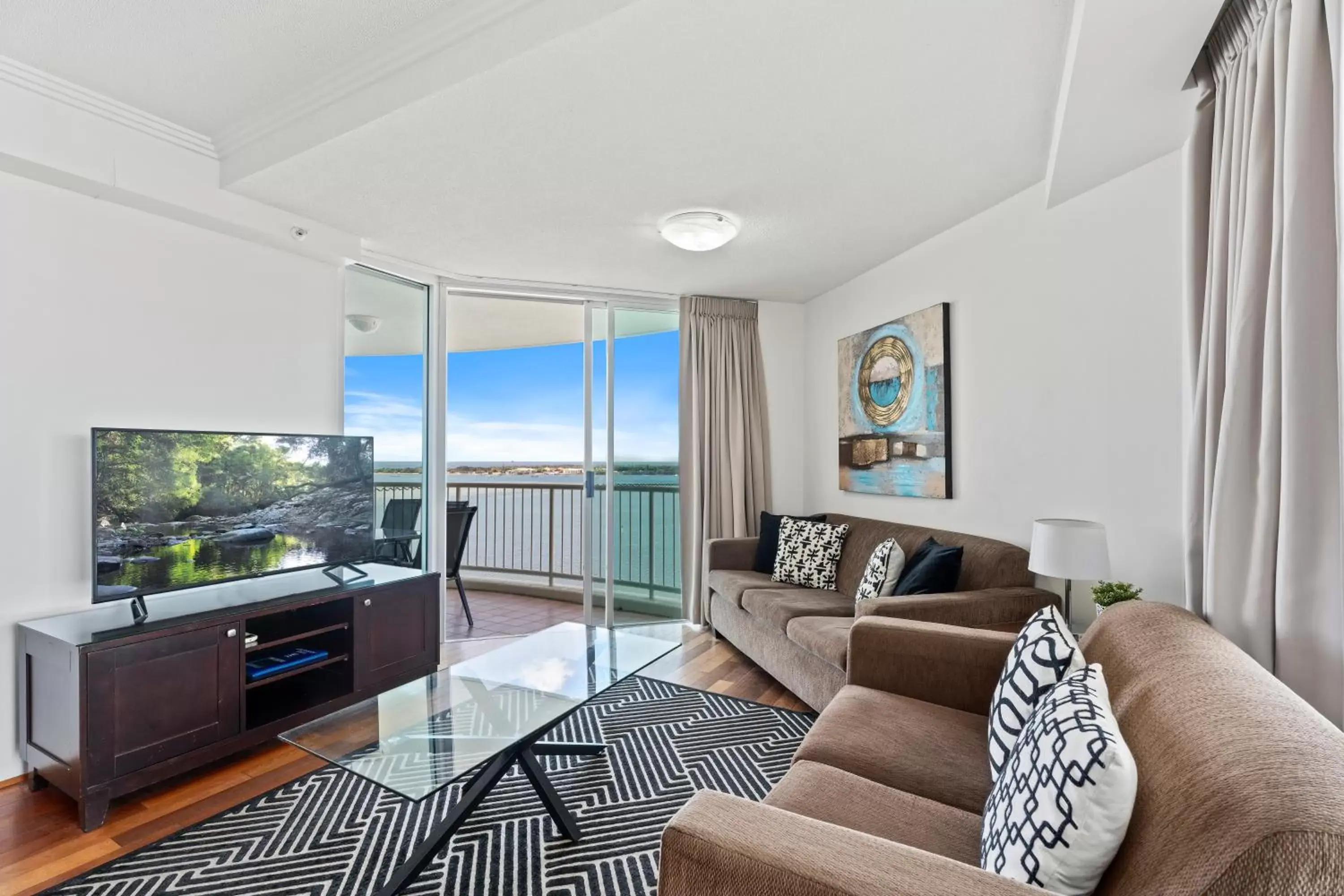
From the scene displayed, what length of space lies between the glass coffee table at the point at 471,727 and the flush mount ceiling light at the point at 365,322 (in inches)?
84.1

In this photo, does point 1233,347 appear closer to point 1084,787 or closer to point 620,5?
point 1084,787

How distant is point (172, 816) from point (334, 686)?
80 centimetres

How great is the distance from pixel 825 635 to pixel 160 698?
8.18 feet

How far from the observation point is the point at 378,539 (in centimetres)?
383

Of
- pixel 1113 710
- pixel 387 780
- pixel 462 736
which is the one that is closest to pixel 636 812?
pixel 462 736

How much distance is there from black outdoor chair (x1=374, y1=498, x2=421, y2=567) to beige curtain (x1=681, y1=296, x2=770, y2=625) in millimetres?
1760

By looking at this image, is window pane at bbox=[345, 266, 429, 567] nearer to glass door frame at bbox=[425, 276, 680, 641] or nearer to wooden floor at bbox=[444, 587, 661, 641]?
glass door frame at bbox=[425, 276, 680, 641]

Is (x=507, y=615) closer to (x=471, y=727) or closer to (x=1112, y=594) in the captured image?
(x=471, y=727)

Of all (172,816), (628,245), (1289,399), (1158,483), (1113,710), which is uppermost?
(628,245)

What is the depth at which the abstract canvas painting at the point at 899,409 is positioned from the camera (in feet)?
11.7

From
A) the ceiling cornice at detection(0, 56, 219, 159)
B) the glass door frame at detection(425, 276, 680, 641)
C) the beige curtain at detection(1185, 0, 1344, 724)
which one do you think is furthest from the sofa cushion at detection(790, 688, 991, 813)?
the ceiling cornice at detection(0, 56, 219, 159)

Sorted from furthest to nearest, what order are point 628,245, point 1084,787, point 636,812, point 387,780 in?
1. point 628,245
2. point 636,812
3. point 387,780
4. point 1084,787

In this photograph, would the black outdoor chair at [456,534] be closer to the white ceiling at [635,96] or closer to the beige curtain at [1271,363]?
the white ceiling at [635,96]

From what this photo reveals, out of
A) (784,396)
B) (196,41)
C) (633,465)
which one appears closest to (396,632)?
(633,465)
